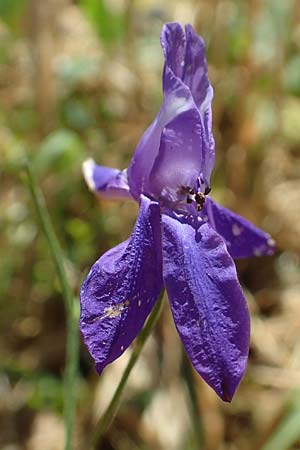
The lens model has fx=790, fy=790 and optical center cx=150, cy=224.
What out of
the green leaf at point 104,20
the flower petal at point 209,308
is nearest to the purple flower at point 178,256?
the flower petal at point 209,308

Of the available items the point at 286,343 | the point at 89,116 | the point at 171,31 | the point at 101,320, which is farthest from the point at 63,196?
the point at 101,320

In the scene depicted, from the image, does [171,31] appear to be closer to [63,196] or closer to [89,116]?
[63,196]

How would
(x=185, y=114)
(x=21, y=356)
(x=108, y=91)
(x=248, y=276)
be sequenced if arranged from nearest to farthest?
1. (x=185, y=114)
2. (x=21, y=356)
3. (x=248, y=276)
4. (x=108, y=91)

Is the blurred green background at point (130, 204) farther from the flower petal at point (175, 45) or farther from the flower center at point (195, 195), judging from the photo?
the flower petal at point (175, 45)

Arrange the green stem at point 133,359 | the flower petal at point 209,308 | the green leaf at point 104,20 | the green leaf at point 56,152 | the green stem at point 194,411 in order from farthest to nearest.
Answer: the green leaf at point 104,20 < the green leaf at point 56,152 < the green stem at point 194,411 < the green stem at point 133,359 < the flower petal at point 209,308

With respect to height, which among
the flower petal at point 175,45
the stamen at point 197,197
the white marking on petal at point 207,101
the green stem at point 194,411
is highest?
the flower petal at point 175,45

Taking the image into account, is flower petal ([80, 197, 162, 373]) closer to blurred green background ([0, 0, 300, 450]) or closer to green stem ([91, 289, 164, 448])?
green stem ([91, 289, 164, 448])

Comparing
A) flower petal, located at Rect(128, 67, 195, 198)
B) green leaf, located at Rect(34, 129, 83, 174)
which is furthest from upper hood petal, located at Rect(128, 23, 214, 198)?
green leaf, located at Rect(34, 129, 83, 174)

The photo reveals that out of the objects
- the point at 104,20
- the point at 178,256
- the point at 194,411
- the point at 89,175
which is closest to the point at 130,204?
the point at 104,20
